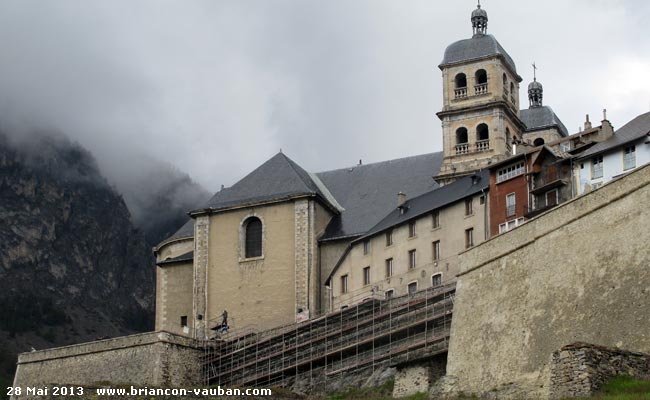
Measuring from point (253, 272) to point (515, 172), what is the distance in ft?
58.2

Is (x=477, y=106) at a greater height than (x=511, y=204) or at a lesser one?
greater

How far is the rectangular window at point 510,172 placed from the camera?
49406 mm

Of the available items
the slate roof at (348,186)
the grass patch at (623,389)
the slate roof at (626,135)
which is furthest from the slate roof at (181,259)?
the grass patch at (623,389)

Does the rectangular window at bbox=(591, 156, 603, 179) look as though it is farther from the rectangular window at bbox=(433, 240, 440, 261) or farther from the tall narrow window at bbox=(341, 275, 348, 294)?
the tall narrow window at bbox=(341, 275, 348, 294)

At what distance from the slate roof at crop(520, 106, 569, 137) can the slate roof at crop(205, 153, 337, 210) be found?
21100 mm

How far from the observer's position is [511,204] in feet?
161

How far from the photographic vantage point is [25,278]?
11338 centimetres

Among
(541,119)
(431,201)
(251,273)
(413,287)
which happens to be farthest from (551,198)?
(541,119)

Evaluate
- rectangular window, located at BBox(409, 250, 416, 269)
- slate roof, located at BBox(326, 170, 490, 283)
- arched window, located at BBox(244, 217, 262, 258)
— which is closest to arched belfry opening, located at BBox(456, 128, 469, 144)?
slate roof, located at BBox(326, 170, 490, 283)

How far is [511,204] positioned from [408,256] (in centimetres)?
693

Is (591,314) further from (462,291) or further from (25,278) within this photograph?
(25,278)

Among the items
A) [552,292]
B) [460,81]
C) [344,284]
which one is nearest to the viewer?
[552,292]

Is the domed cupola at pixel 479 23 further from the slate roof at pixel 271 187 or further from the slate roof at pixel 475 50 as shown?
the slate roof at pixel 271 187

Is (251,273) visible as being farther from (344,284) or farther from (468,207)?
(468,207)
